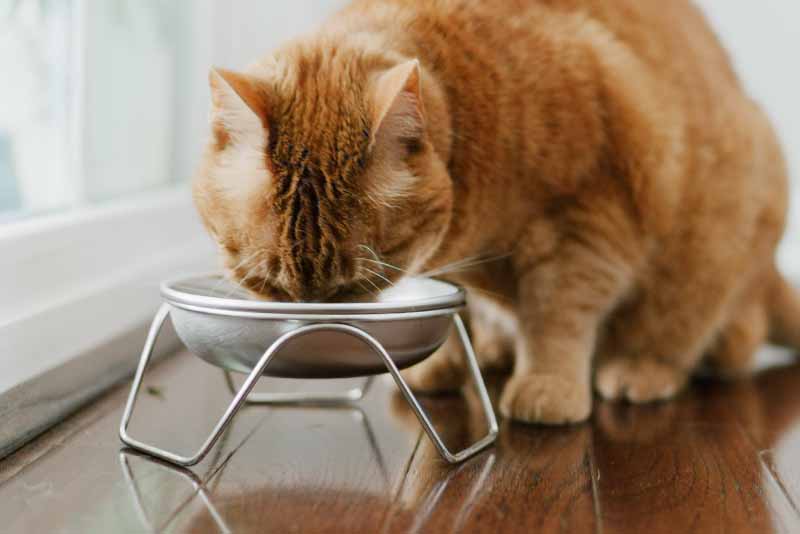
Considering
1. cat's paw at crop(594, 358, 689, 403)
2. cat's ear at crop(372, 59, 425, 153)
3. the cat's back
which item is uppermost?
the cat's back

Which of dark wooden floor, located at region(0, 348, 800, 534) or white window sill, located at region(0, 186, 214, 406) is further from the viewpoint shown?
white window sill, located at region(0, 186, 214, 406)

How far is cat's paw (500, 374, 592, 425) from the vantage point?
144 cm

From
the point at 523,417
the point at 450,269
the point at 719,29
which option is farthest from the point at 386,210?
the point at 719,29

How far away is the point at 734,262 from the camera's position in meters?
1.67

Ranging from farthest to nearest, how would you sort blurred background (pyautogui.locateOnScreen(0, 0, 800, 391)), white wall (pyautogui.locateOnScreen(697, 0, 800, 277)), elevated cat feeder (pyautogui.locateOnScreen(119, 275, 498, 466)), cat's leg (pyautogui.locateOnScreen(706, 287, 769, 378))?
white wall (pyautogui.locateOnScreen(697, 0, 800, 277)) → cat's leg (pyautogui.locateOnScreen(706, 287, 769, 378)) → blurred background (pyautogui.locateOnScreen(0, 0, 800, 391)) → elevated cat feeder (pyautogui.locateOnScreen(119, 275, 498, 466))

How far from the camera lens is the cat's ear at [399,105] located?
111 centimetres

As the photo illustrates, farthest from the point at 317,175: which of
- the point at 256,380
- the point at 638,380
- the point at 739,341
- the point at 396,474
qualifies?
the point at 739,341

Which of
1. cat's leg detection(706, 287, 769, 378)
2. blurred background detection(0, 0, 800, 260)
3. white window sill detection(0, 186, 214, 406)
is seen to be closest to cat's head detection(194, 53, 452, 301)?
white window sill detection(0, 186, 214, 406)

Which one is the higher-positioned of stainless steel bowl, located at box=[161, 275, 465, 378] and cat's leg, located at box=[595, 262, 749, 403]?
stainless steel bowl, located at box=[161, 275, 465, 378]

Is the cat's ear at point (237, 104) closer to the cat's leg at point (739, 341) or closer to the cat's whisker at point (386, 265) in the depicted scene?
the cat's whisker at point (386, 265)

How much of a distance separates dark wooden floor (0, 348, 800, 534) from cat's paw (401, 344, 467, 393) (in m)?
0.04

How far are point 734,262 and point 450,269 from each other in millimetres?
606

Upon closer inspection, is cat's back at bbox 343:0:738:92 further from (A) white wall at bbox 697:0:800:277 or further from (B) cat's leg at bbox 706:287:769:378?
(A) white wall at bbox 697:0:800:277

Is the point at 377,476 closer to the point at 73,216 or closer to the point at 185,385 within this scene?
the point at 185,385
